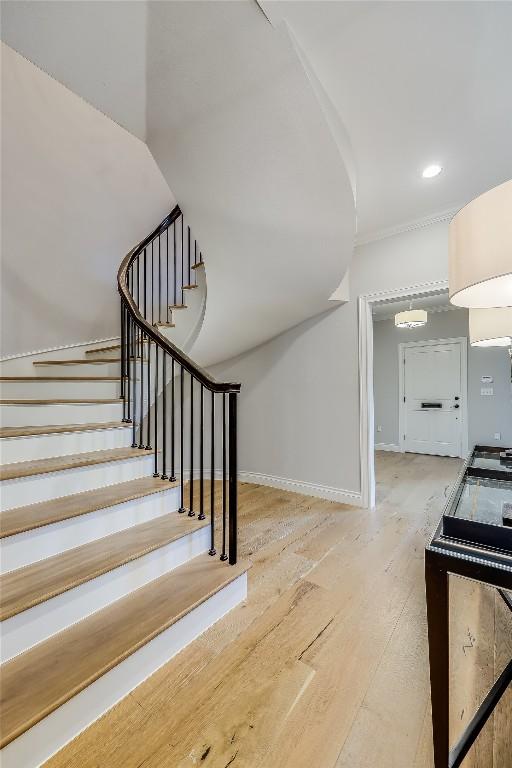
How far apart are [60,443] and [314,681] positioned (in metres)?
1.81

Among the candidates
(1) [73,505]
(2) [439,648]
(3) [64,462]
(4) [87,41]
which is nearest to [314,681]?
(2) [439,648]

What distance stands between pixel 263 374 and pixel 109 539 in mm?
2784

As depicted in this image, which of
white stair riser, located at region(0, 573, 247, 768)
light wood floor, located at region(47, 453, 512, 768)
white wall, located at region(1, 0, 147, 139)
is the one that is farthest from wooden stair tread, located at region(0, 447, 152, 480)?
white wall, located at region(1, 0, 147, 139)

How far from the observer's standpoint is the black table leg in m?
0.96

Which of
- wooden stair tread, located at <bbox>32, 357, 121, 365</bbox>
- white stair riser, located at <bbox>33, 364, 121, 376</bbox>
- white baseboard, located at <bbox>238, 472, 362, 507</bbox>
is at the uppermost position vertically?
wooden stair tread, located at <bbox>32, 357, 121, 365</bbox>

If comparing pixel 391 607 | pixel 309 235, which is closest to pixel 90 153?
pixel 309 235

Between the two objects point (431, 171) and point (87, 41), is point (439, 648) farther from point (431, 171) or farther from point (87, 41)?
point (431, 171)

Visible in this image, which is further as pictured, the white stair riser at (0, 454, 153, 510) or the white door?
the white door

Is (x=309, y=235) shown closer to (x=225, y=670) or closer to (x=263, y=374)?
(x=263, y=374)

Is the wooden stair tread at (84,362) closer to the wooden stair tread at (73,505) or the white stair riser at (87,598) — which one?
the wooden stair tread at (73,505)

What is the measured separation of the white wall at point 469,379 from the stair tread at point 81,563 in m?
5.39

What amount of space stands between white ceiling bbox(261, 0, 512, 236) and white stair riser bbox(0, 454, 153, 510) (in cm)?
229

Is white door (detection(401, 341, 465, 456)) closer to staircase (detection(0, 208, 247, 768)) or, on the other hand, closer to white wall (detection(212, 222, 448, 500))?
white wall (detection(212, 222, 448, 500))

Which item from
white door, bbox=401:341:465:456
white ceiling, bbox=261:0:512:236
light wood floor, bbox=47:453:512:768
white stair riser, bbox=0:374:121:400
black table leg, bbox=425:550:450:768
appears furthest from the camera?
white door, bbox=401:341:465:456
